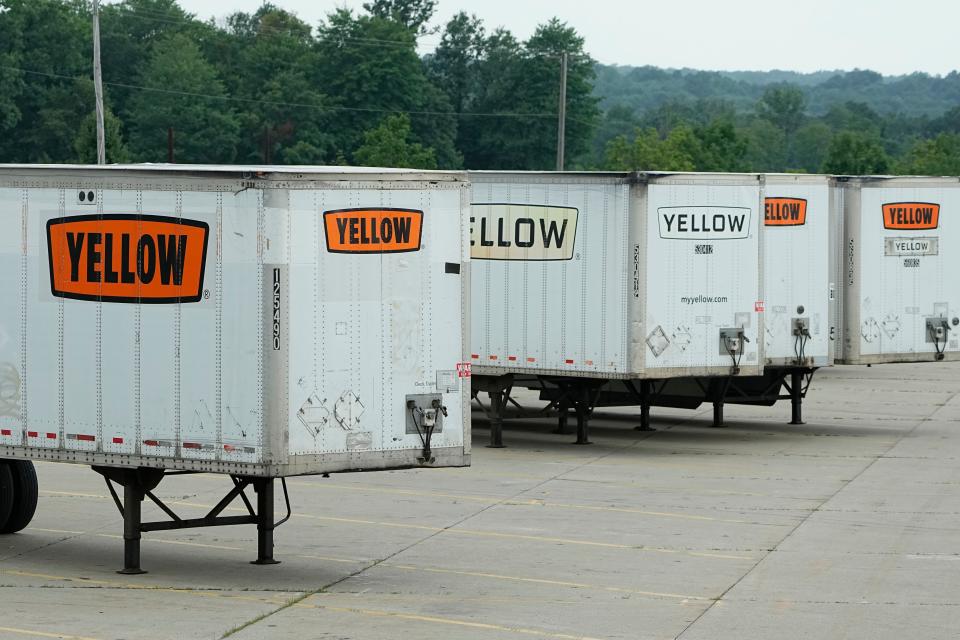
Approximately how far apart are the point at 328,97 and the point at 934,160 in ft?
165

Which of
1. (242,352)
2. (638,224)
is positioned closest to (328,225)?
(242,352)

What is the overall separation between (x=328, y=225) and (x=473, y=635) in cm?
395

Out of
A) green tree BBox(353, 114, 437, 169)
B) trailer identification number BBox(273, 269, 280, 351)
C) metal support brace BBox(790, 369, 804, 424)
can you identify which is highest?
green tree BBox(353, 114, 437, 169)

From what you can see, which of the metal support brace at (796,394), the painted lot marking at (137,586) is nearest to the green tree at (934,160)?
the metal support brace at (796,394)

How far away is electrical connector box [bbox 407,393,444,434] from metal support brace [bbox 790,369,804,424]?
14.3 meters

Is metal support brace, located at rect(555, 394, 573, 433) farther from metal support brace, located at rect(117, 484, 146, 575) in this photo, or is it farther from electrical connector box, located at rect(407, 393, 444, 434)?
metal support brace, located at rect(117, 484, 146, 575)

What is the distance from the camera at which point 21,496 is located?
17500 millimetres

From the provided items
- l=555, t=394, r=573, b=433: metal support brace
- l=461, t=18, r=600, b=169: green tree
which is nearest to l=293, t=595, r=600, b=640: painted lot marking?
l=555, t=394, r=573, b=433: metal support brace

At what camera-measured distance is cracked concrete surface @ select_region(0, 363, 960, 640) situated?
45.0 feet

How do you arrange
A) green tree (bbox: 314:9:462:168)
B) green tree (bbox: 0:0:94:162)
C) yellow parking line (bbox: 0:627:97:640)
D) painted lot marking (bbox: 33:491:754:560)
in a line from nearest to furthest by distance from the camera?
1. yellow parking line (bbox: 0:627:97:640)
2. painted lot marking (bbox: 33:491:754:560)
3. green tree (bbox: 0:0:94:162)
4. green tree (bbox: 314:9:462:168)

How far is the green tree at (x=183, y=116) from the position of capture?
119438mm

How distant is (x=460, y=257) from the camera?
15406 millimetres

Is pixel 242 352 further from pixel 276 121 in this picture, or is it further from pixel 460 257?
pixel 276 121

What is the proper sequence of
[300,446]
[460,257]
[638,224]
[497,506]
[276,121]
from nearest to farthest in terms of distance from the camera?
[300,446], [460,257], [497,506], [638,224], [276,121]
